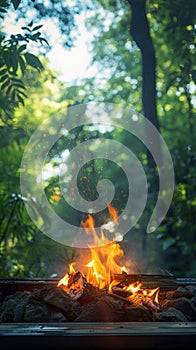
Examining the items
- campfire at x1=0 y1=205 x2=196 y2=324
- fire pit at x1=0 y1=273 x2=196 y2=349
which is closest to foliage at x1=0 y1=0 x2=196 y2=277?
campfire at x1=0 y1=205 x2=196 y2=324

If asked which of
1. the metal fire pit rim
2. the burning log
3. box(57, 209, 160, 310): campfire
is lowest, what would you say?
the metal fire pit rim

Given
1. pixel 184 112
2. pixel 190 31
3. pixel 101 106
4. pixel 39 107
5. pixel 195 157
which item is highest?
pixel 184 112

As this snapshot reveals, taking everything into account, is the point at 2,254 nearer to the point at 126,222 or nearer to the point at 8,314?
the point at 126,222

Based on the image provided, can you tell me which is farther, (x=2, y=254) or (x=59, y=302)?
(x=2, y=254)

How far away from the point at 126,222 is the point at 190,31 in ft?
9.02

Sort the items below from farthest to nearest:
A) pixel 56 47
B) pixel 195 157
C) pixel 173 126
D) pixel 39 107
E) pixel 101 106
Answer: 1. pixel 173 126
2. pixel 39 107
3. pixel 101 106
4. pixel 195 157
5. pixel 56 47

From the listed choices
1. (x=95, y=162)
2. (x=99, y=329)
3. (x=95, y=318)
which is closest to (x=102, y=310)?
(x=95, y=318)

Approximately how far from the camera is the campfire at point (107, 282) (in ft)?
9.10

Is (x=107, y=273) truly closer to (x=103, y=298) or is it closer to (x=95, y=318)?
(x=103, y=298)

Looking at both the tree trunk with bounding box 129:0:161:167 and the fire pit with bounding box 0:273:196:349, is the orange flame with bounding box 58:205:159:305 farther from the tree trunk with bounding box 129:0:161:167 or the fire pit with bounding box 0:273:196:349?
the tree trunk with bounding box 129:0:161:167

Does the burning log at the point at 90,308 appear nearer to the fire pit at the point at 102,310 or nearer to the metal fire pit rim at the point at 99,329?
the fire pit at the point at 102,310

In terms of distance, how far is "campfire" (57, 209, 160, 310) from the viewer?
2774 millimetres

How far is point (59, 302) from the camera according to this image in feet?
8.31
